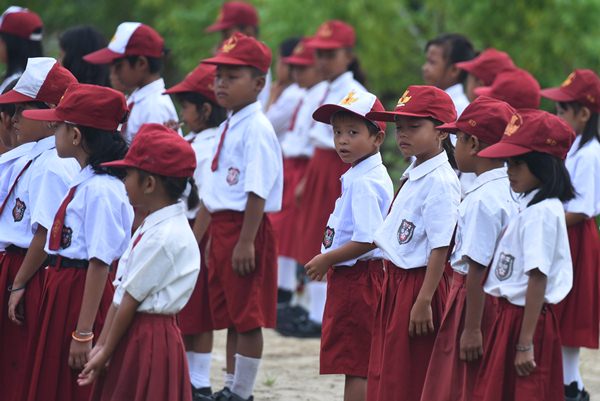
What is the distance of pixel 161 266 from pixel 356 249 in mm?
1187

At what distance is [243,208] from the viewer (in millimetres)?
6504

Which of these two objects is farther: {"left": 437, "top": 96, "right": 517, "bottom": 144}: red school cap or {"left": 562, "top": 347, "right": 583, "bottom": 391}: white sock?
{"left": 562, "top": 347, "right": 583, "bottom": 391}: white sock

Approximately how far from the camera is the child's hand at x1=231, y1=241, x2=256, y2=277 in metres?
6.43

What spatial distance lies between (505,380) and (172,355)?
1.37 meters

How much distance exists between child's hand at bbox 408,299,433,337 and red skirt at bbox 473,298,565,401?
0.42 metres

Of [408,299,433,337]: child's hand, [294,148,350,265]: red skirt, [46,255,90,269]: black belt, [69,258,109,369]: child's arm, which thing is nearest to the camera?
[69,258,109,369]: child's arm

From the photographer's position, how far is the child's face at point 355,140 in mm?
5617

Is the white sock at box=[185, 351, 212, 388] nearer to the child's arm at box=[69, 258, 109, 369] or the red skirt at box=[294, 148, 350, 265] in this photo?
the child's arm at box=[69, 258, 109, 369]

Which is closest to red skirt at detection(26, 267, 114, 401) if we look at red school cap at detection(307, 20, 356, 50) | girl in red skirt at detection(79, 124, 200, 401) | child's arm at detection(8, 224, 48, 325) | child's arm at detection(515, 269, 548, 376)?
child's arm at detection(8, 224, 48, 325)

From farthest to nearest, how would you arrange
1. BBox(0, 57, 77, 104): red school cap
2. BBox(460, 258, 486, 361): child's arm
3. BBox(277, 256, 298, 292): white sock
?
BBox(277, 256, 298, 292): white sock < BBox(0, 57, 77, 104): red school cap < BBox(460, 258, 486, 361): child's arm

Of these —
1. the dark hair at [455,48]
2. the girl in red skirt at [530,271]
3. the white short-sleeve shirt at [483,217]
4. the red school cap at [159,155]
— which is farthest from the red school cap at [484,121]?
the dark hair at [455,48]

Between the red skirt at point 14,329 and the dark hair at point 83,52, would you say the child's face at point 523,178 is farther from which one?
the dark hair at point 83,52

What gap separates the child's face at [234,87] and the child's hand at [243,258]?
80 centimetres

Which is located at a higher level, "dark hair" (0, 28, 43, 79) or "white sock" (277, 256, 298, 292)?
"dark hair" (0, 28, 43, 79)
